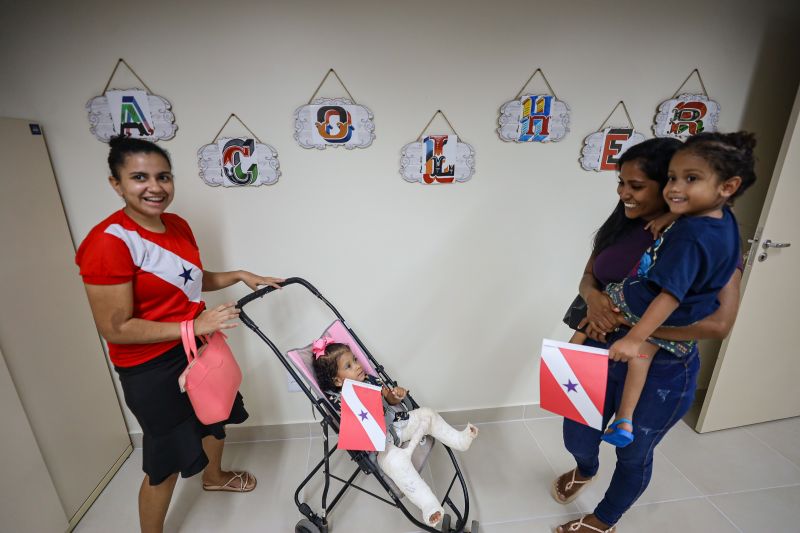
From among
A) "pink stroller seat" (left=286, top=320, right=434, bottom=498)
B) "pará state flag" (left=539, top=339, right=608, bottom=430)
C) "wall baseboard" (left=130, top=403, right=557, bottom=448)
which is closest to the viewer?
"pará state flag" (left=539, top=339, right=608, bottom=430)

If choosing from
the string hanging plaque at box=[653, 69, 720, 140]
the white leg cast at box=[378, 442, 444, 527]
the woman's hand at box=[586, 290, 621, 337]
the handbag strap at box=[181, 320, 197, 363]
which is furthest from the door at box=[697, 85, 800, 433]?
the handbag strap at box=[181, 320, 197, 363]

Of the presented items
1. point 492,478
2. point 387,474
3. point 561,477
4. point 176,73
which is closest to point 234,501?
point 387,474

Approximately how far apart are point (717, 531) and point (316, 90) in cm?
269

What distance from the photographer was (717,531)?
5.31 ft

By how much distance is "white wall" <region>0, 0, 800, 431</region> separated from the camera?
1.49 metres

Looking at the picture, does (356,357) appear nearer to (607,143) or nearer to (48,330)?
(48,330)

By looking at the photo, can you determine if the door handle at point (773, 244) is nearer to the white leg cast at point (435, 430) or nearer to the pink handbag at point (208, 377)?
the white leg cast at point (435, 430)

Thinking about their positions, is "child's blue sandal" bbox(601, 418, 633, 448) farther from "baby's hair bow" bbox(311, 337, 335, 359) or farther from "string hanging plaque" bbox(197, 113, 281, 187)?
"string hanging plaque" bbox(197, 113, 281, 187)

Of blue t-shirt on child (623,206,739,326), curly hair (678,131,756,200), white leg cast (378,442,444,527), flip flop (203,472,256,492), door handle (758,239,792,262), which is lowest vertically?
flip flop (203,472,256,492)

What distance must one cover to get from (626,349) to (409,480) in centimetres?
91

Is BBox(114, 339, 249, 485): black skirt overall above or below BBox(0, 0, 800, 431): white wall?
below

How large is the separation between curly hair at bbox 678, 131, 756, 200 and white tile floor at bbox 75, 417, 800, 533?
1.60 meters

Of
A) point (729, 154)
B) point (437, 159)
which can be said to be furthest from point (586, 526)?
point (437, 159)

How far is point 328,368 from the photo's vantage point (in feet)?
5.08
